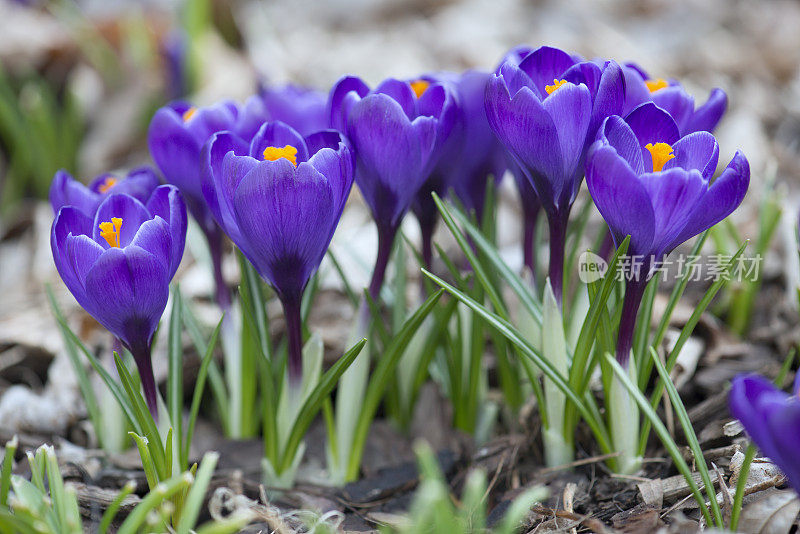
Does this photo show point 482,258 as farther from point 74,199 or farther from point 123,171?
point 123,171

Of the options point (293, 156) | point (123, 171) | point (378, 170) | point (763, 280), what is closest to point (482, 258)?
point (378, 170)

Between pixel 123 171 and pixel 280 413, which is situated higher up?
pixel 123 171

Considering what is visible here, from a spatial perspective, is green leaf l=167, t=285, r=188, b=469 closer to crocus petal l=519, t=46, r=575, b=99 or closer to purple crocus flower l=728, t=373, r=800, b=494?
crocus petal l=519, t=46, r=575, b=99

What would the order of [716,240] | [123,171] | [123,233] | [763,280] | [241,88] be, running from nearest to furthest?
[123,233] → [716,240] → [763,280] → [123,171] → [241,88]

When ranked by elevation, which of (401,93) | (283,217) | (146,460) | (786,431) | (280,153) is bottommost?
(146,460)

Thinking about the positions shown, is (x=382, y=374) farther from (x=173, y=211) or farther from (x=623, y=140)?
(x=623, y=140)

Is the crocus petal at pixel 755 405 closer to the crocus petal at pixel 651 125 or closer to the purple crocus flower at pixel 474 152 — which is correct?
the crocus petal at pixel 651 125

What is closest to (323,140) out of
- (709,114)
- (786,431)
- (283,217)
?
(283,217)
